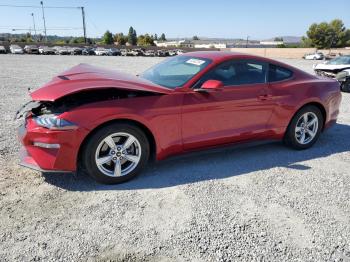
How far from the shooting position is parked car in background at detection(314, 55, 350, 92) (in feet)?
35.4

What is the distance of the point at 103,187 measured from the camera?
3.45 m

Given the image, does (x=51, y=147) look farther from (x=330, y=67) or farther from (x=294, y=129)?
(x=330, y=67)

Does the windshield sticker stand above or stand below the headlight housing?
above

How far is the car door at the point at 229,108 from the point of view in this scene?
3.75 meters

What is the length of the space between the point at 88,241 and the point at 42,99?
1541mm

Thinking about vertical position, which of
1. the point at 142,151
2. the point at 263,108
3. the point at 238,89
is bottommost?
the point at 142,151

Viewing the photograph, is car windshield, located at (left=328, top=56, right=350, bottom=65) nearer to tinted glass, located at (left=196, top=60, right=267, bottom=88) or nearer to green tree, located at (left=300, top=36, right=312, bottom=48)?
tinted glass, located at (left=196, top=60, right=267, bottom=88)

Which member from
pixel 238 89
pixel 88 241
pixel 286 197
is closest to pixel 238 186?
pixel 286 197

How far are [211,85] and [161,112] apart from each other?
687 mm

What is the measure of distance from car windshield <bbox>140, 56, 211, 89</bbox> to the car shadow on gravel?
962 millimetres

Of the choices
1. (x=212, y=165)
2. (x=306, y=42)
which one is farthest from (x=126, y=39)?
(x=212, y=165)

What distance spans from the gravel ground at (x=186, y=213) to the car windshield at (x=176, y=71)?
3.54 ft

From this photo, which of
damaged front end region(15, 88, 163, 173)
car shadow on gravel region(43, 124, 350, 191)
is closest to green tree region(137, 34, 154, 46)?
car shadow on gravel region(43, 124, 350, 191)

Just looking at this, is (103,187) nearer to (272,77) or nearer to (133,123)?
(133,123)
